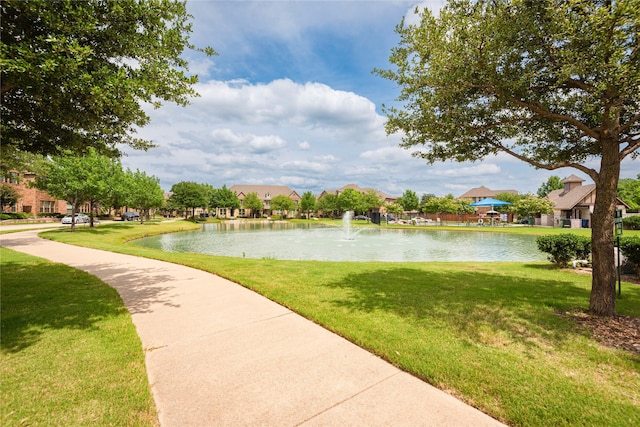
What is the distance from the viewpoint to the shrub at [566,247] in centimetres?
1051

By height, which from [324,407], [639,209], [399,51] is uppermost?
[399,51]

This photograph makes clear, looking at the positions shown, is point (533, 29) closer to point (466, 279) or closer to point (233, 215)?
point (466, 279)

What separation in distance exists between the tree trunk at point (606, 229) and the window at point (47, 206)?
6518cm

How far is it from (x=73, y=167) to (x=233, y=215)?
62.6m

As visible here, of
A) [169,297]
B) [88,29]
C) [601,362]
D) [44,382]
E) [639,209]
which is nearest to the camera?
[44,382]

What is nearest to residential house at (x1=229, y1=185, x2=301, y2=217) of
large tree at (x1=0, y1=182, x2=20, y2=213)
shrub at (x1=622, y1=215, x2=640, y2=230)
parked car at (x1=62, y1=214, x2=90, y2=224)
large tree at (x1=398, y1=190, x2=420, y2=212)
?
large tree at (x1=398, y1=190, x2=420, y2=212)

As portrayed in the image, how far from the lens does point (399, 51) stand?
20.6 ft

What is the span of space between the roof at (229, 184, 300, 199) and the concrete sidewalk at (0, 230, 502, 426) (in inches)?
3400

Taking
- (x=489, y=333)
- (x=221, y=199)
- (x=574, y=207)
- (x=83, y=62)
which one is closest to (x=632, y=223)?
(x=574, y=207)

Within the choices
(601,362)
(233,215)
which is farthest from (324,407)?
(233,215)

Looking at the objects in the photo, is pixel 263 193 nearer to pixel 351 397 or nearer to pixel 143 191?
pixel 143 191

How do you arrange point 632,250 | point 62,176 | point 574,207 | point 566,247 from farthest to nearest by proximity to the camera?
point 574,207, point 62,176, point 566,247, point 632,250

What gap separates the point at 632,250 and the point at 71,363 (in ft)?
47.0

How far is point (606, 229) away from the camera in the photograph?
17.4ft
